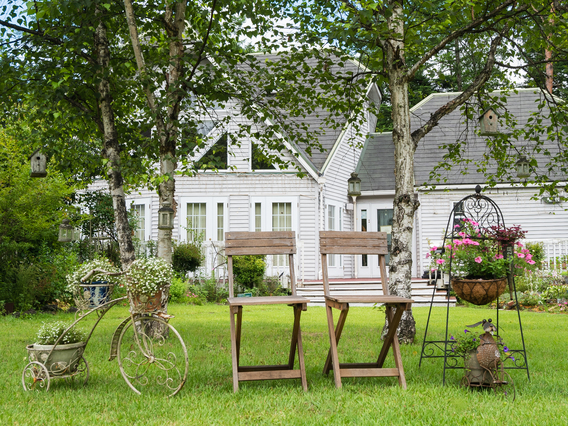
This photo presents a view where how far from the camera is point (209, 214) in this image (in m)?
15.7

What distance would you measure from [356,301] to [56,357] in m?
2.58

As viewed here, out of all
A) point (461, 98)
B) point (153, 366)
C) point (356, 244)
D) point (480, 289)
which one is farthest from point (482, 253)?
point (153, 366)

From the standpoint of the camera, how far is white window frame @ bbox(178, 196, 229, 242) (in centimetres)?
1559

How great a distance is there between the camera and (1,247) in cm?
1067

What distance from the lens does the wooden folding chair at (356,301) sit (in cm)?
463

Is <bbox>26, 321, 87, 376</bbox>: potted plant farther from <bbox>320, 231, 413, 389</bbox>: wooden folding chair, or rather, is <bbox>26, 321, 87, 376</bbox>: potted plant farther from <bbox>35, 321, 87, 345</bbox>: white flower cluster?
<bbox>320, 231, 413, 389</bbox>: wooden folding chair

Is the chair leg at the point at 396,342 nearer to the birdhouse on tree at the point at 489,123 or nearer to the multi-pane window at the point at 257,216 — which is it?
the birdhouse on tree at the point at 489,123

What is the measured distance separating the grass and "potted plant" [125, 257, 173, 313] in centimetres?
74

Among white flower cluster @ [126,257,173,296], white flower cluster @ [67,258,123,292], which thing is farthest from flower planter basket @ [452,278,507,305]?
white flower cluster @ [67,258,123,292]

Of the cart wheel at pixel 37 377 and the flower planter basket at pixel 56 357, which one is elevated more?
the flower planter basket at pixel 56 357

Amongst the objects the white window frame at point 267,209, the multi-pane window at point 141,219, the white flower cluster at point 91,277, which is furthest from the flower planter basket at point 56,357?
the multi-pane window at point 141,219

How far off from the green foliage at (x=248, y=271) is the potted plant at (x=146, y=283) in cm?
931

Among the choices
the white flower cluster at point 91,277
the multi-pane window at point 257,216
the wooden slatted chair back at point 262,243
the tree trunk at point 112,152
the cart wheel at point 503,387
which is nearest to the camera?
the cart wheel at point 503,387

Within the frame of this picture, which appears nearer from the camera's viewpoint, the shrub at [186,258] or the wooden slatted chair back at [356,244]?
the wooden slatted chair back at [356,244]
